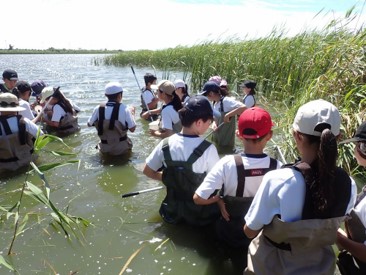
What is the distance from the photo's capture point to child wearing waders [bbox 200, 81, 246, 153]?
19.1 ft

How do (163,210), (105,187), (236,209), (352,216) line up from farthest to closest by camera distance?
(105,187), (163,210), (236,209), (352,216)

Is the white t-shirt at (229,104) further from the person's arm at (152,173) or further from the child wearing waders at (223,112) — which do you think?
the person's arm at (152,173)

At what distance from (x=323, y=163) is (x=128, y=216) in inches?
118

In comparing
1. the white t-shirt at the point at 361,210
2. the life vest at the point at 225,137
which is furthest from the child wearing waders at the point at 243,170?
the life vest at the point at 225,137

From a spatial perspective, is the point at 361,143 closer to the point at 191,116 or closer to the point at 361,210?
the point at 361,210

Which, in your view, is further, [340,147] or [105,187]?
[105,187]

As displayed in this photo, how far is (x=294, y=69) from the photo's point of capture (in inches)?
373

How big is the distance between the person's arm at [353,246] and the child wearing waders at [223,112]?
3305mm

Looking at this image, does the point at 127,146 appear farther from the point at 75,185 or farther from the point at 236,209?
the point at 236,209

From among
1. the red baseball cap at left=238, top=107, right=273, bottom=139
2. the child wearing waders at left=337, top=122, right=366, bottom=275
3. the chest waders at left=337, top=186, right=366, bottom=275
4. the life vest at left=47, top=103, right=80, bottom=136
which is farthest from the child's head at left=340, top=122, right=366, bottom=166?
the life vest at left=47, top=103, right=80, bottom=136

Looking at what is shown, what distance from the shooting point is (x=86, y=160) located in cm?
668

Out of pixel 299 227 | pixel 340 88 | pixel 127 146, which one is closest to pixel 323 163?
pixel 299 227

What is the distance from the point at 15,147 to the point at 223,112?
11.5 feet

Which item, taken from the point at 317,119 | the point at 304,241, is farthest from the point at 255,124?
the point at 304,241
